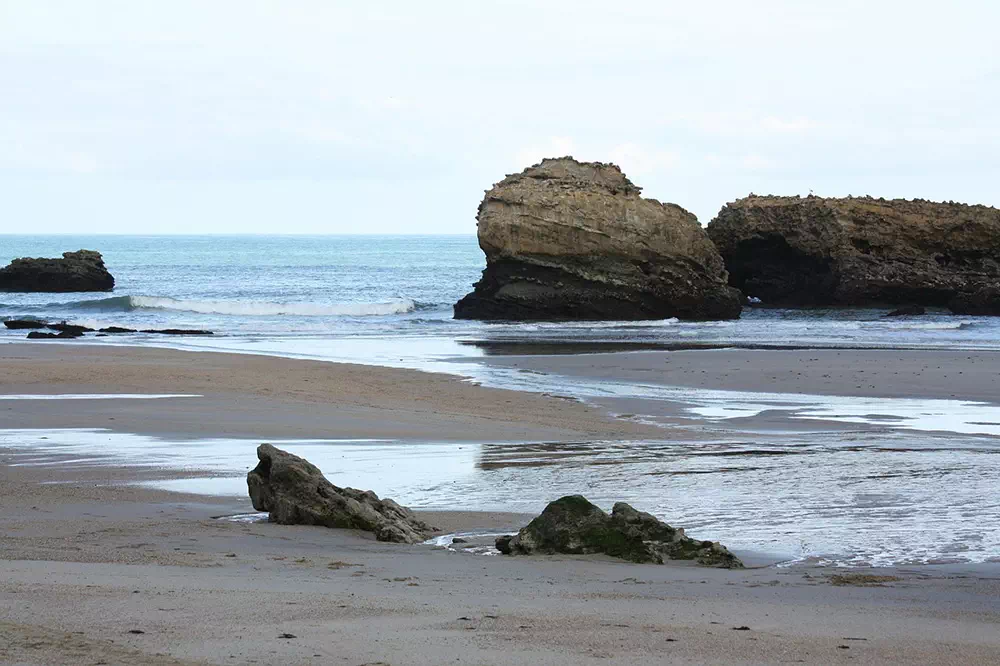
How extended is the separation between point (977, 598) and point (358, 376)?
14201mm

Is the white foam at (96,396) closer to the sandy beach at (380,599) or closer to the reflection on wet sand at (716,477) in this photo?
the reflection on wet sand at (716,477)

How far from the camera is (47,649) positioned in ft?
11.7

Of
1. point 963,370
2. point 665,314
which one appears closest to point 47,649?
point 963,370

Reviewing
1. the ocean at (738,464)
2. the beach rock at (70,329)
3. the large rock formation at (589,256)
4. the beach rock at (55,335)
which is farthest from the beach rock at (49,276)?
the ocean at (738,464)

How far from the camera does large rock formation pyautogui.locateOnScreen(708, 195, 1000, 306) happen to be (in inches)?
1634

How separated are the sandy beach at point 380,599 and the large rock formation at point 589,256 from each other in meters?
27.7

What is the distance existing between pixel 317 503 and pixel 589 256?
30.3 meters

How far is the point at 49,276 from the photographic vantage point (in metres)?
54.2

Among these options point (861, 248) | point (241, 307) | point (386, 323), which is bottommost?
point (386, 323)

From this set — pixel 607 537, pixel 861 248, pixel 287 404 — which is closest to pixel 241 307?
pixel 861 248

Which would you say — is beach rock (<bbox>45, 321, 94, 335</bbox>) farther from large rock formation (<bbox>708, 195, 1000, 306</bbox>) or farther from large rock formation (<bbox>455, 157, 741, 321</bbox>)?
large rock formation (<bbox>708, 195, 1000, 306</bbox>)

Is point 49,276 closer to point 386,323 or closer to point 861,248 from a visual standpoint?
point 386,323

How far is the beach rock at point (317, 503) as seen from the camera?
7.01 metres

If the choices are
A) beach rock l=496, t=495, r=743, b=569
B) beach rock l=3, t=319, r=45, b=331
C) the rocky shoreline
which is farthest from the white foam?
the rocky shoreline
